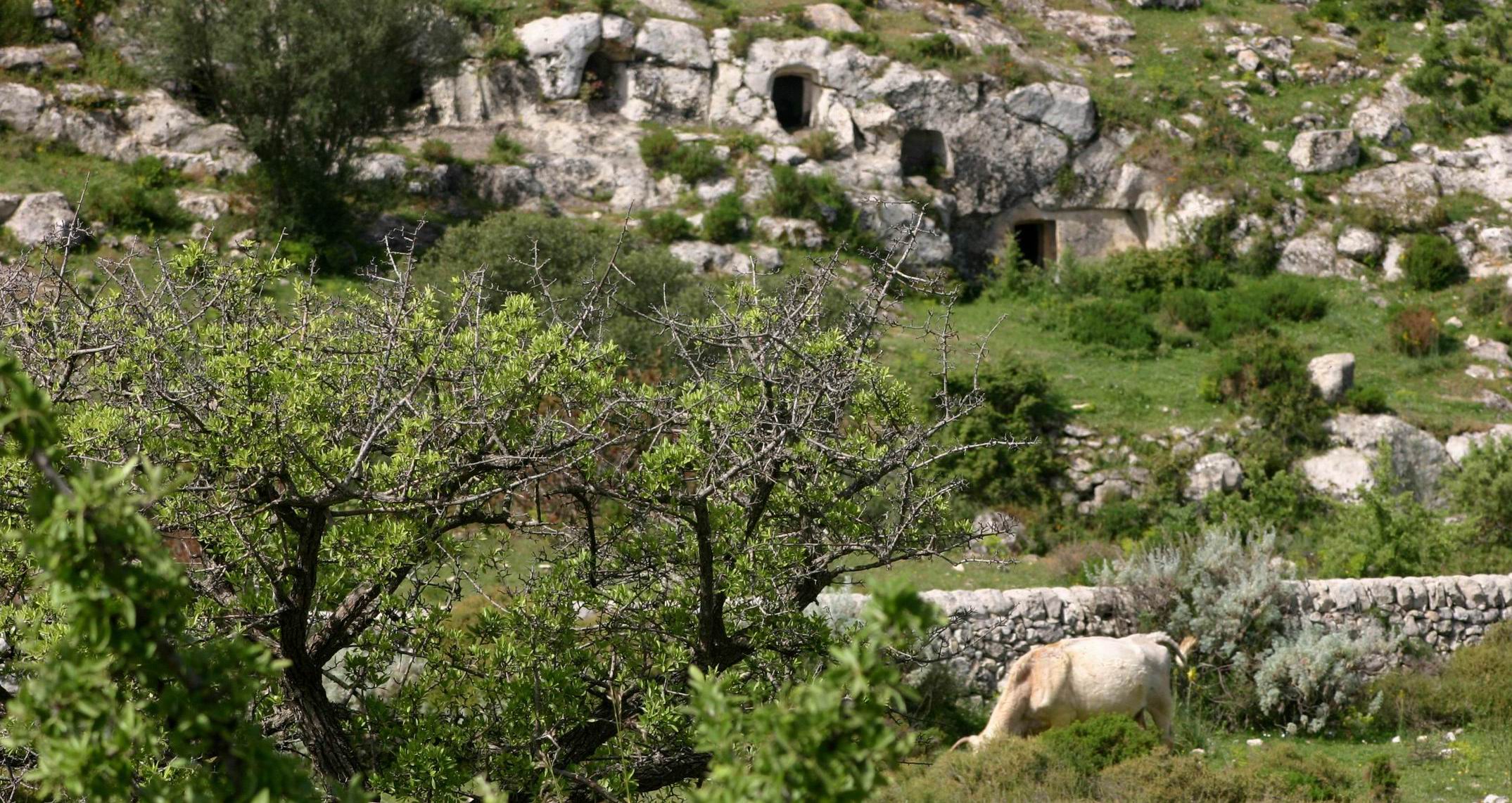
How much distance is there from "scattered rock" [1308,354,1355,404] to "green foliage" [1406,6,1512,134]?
550 inches

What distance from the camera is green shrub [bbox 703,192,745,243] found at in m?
27.3

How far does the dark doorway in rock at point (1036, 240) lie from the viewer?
107 feet

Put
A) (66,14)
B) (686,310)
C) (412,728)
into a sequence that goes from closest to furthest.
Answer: (412,728), (686,310), (66,14)

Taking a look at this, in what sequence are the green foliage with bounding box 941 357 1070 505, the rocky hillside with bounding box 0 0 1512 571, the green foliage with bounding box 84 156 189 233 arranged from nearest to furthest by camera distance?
the green foliage with bounding box 941 357 1070 505 < the green foliage with bounding box 84 156 189 233 < the rocky hillside with bounding box 0 0 1512 571

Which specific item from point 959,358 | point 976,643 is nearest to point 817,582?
point 976,643

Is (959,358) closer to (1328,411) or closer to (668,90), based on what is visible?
(1328,411)

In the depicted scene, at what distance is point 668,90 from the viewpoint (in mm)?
32062

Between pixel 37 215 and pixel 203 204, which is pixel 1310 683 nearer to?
pixel 203 204

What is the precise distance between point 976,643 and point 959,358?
33.8 ft

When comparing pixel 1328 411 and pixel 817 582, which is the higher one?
pixel 817 582

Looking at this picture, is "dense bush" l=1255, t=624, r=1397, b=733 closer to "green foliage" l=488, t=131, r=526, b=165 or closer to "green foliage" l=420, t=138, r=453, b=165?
"green foliage" l=488, t=131, r=526, b=165

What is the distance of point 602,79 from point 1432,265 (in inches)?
807

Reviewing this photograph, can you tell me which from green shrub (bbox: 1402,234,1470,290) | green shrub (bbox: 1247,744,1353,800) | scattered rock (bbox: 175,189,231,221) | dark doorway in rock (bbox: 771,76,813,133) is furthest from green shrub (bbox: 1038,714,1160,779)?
dark doorway in rock (bbox: 771,76,813,133)

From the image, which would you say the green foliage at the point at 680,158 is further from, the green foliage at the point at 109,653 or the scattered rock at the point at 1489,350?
the green foliage at the point at 109,653
